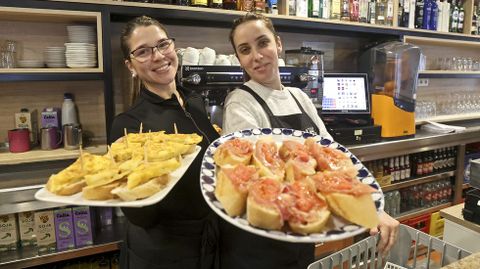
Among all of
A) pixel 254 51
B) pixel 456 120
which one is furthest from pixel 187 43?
pixel 456 120

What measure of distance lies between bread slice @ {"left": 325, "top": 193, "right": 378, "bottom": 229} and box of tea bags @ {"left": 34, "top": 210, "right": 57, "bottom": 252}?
185 cm

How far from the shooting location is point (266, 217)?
31.3 inches

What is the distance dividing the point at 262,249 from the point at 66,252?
135 cm

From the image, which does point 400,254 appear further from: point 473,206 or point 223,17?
point 223,17

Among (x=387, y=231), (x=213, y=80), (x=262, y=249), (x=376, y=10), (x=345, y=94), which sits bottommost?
(x=262, y=249)

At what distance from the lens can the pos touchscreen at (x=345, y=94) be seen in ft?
9.94

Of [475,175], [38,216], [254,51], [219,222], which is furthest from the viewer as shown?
[38,216]

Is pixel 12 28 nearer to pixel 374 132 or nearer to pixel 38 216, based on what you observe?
pixel 38 216

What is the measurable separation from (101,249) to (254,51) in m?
1.62

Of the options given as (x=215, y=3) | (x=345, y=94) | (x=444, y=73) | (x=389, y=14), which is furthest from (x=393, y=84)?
(x=215, y=3)

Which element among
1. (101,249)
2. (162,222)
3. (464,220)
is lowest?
(101,249)

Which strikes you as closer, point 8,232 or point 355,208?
point 355,208

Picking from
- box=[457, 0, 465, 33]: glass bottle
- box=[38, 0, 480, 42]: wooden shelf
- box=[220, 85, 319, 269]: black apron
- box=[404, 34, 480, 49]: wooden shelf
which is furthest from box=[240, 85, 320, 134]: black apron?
box=[457, 0, 465, 33]: glass bottle

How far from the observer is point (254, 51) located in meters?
1.39
